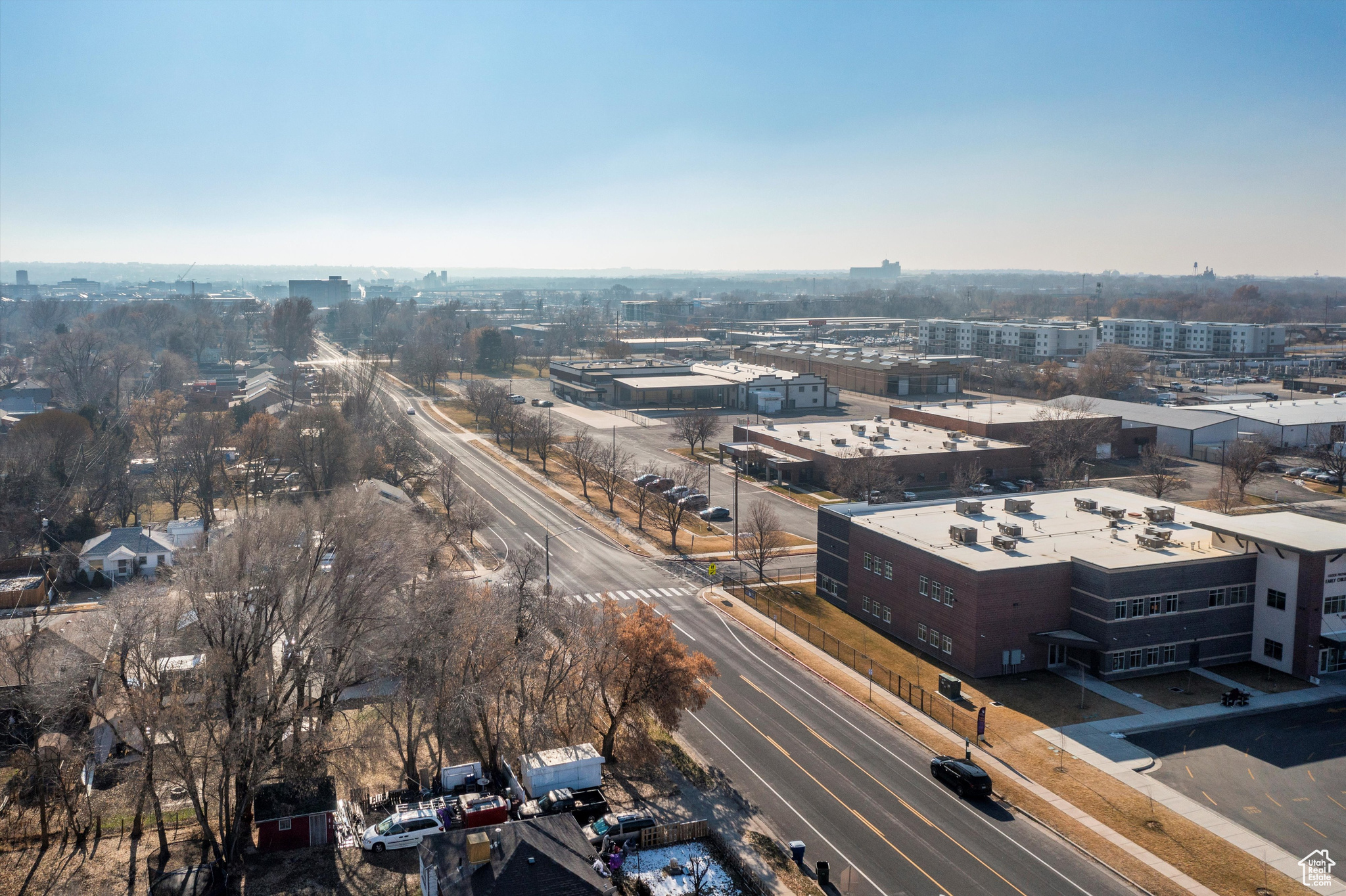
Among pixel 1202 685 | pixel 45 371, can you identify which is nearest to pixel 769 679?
pixel 1202 685

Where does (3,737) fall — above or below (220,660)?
below

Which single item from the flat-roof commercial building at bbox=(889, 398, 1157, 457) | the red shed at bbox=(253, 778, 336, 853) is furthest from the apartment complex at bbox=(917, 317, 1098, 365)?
the red shed at bbox=(253, 778, 336, 853)

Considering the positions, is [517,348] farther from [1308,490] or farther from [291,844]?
[291,844]

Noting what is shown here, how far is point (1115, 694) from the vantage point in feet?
122

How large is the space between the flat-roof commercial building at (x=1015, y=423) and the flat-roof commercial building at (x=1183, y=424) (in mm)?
722

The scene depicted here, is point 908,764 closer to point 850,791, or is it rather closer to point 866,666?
point 850,791

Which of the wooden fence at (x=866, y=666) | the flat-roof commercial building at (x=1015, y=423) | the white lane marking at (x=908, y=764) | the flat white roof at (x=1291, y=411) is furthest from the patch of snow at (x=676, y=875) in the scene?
the flat white roof at (x=1291, y=411)

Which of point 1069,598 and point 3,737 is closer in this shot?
point 3,737

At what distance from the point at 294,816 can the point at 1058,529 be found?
117 ft

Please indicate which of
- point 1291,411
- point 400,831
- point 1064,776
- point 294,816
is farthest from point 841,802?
point 1291,411

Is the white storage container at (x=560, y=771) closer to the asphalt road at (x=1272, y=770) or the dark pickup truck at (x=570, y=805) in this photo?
the dark pickup truck at (x=570, y=805)

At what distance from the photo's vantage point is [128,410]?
99375mm

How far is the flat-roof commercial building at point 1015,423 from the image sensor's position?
84125mm

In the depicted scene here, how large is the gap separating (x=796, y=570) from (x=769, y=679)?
53.4 feet
